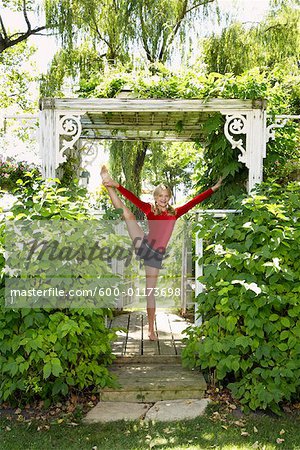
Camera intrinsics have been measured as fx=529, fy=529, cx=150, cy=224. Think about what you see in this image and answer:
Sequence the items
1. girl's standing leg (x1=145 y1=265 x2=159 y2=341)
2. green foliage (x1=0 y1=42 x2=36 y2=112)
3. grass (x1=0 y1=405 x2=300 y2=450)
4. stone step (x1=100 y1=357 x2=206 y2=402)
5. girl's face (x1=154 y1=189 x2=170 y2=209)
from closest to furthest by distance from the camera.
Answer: grass (x1=0 y1=405 x2=300 y2=450) → stone step (x1=100 y1=357 x2=206 y2=402) → girl's standing leg (x1=145 y1=265 x2=159 y2=341) → girl's face (x1=154 y1=189 x2=170 y2=209) → green foliage (x1=0 y1=42 x2=36 y2=112)

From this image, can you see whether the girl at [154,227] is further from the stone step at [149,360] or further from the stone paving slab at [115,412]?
the stone paving slab at [115,412]

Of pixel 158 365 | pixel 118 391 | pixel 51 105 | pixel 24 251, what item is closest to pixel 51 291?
pixel 24 251

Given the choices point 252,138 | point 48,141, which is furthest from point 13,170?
point 252,138

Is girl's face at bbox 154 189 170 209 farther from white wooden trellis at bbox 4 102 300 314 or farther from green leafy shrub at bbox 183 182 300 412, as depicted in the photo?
green leafy shrub at bbox 183 182 300 412

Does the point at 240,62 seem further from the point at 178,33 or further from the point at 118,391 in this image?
the point at 118,391

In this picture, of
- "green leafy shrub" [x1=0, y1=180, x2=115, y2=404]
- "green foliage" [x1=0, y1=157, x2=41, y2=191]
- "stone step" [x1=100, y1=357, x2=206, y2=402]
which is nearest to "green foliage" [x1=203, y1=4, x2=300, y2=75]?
"green foliage" [x1=0, y1=157, x2=41, y2=191]

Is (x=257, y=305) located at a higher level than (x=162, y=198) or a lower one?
lower

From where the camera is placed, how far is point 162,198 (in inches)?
192

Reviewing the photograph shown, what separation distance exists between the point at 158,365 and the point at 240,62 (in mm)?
6698

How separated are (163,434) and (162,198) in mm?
2182

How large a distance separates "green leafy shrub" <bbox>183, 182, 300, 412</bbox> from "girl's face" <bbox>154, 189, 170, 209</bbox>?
104cm

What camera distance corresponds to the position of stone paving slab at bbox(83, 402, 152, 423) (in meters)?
3.59

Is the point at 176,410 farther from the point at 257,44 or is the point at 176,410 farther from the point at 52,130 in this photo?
the point at 257,44

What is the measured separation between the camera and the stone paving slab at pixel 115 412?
3.59m
